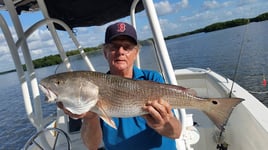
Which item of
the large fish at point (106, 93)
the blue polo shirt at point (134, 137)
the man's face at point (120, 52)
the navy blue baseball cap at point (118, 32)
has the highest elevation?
the navy blue baseball cap at point (118, 32)

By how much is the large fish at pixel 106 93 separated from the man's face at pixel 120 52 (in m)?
0.25

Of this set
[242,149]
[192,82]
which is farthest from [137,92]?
[192,82]

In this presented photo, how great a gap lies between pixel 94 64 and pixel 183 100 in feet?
8.27

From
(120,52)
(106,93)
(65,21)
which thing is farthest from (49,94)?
(65,21)

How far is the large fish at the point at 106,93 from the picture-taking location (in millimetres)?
1862

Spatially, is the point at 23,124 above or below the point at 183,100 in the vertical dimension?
below

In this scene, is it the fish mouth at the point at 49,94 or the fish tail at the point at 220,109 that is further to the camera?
the fish tail at the point at 220,109

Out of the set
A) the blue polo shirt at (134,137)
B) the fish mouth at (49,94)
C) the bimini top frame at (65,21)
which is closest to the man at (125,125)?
the blue polo shirt at (134,137)

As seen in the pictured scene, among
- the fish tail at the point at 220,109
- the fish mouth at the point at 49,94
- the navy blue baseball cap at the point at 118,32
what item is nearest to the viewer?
the fish mouth at the point at 49,94

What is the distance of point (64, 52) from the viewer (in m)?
4.57

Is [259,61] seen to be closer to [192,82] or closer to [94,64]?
[192,82]

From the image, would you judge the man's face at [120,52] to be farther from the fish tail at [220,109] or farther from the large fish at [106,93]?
the fish tail at [220,109]

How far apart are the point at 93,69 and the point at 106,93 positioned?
7.68ft

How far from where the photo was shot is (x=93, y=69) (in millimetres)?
4184
